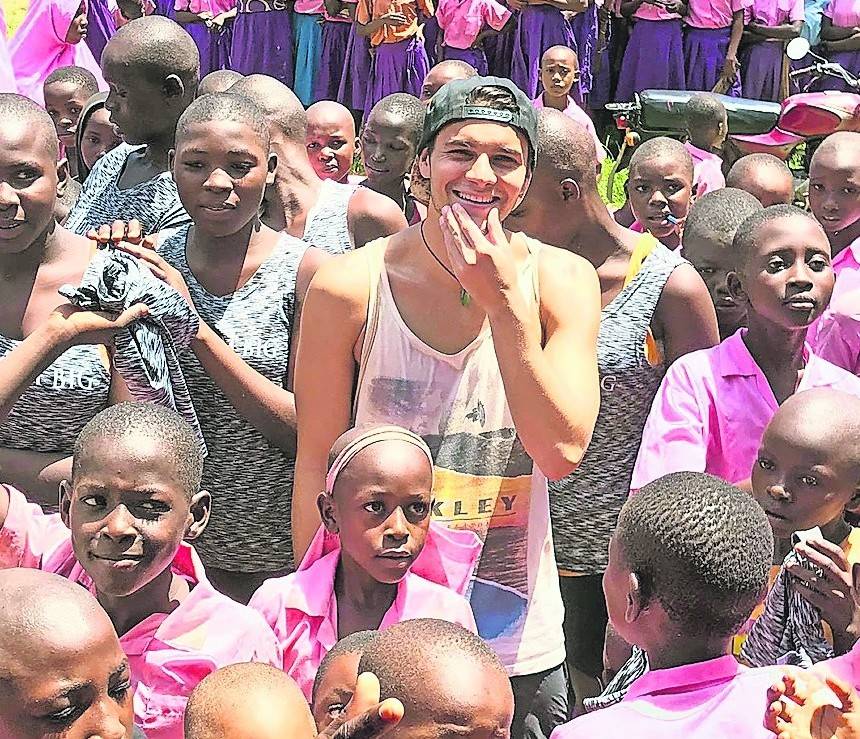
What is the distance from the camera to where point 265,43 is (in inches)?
404

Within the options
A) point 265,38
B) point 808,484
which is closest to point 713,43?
point 265,38

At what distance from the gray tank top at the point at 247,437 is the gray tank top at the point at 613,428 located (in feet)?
2.44

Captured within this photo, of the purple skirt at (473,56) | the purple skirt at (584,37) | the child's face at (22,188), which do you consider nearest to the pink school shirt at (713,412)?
the child's face at (22,188)

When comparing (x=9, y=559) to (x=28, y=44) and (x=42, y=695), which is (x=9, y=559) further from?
(x=28, y=44)

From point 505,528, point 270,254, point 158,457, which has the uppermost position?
point 270,254

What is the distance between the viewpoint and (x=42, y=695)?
1.87m

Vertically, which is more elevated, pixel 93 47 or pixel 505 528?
pixel 93 47

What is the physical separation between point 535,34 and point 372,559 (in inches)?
283

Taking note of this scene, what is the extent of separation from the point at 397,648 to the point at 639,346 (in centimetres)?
156

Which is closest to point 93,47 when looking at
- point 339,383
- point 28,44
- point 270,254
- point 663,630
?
point 28,44

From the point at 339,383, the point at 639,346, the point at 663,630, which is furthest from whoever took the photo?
the point at 639,346

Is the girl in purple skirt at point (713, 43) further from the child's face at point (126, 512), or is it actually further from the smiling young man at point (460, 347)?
the child's face at point (126, 512)

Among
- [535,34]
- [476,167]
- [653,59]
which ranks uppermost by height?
[476,167]

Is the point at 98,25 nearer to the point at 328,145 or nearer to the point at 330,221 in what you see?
the point at 328,145
